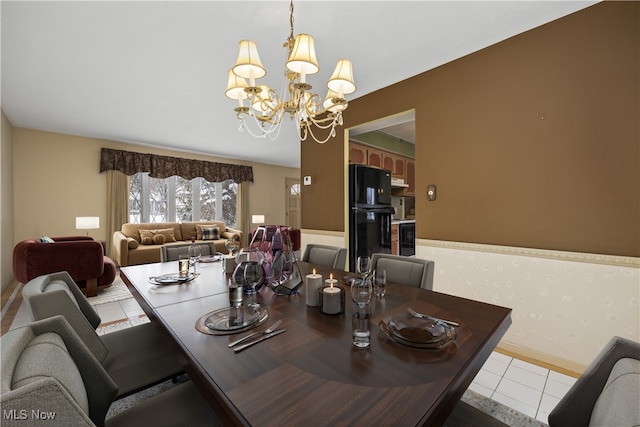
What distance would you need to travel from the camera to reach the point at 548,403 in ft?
5.24

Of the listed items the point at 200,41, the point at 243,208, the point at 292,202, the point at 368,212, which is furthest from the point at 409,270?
the point at 292,202

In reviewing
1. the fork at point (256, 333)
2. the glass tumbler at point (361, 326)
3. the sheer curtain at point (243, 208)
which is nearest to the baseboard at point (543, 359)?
the glass tumbler at point (361, 326)

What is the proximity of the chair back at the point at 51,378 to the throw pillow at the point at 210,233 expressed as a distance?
18.3 feet

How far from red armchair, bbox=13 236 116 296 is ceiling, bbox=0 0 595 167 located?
1.84 metres

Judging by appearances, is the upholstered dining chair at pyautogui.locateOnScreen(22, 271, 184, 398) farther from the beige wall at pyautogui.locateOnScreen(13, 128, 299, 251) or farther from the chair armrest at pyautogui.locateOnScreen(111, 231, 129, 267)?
the beige wall at pyautogui.locateOnScreen(13, 128, 299, 251)

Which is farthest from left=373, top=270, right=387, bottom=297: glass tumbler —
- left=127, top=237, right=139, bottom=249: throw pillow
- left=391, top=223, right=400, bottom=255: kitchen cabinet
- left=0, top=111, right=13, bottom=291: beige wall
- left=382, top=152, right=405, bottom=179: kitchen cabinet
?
left=127, top=237, right=139, bottom=249: throw pillow

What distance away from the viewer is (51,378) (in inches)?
19.0

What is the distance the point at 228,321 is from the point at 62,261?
3.70 m

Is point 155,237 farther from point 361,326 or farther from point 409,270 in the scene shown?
point 361,326

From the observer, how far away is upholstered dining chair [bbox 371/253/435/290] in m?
1.62

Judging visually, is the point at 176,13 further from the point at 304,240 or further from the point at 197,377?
the point at 304,240

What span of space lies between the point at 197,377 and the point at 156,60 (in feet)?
9.40

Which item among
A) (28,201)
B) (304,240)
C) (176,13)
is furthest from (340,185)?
(28,201)

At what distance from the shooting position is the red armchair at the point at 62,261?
3.22 meters
